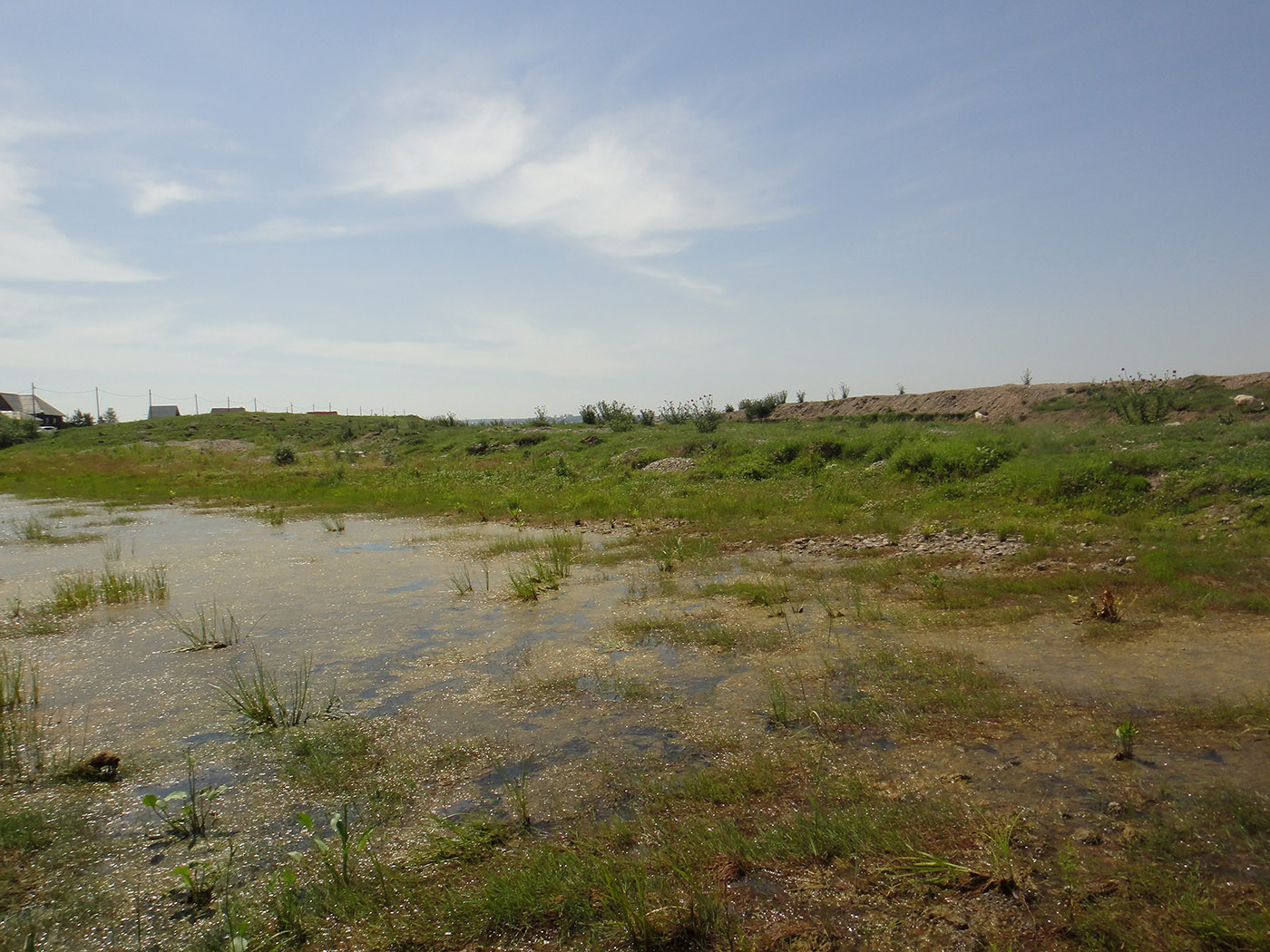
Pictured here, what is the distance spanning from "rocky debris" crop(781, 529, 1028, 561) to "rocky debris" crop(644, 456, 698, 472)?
7.84m

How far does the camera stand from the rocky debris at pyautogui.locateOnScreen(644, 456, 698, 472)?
18719 millimetres

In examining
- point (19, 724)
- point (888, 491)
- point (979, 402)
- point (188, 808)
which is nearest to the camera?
point (188, 808)

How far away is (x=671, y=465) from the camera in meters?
19.1

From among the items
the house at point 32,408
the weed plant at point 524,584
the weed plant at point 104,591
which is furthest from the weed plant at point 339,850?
the house at point 32,408

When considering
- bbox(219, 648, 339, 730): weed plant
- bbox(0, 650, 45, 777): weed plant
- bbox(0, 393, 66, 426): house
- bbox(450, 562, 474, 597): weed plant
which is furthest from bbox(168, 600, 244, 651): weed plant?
bbox(0, 393, 66, 426): house

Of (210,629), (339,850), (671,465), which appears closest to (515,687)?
(339,850)

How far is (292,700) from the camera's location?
5.71m

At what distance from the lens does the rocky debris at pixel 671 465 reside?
61.4 ft

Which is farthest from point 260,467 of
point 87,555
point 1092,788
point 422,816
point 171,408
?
point 171,408

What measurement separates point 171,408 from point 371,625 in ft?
255

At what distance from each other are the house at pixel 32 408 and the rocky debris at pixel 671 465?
63043 millimetres

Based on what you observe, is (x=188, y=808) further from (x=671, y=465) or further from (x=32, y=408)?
(x=32, y=408)

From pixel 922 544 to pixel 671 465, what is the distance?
9.58 meters

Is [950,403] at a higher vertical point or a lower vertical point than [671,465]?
higher
